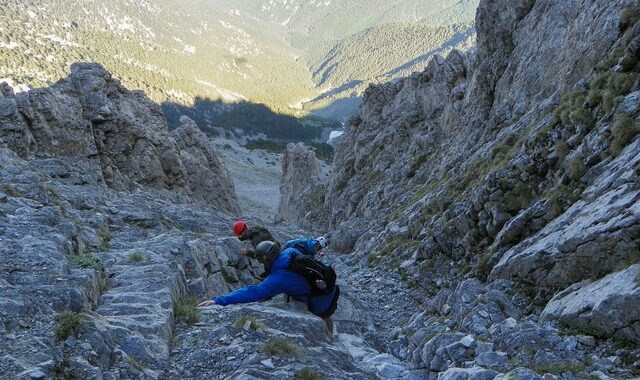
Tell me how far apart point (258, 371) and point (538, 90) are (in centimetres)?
2235

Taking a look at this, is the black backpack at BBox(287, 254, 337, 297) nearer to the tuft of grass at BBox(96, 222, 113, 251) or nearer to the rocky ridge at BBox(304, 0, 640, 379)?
the rocky ridge at BBox(304, 0, 640, 379)

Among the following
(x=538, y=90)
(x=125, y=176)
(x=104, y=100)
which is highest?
(x=538, y=90)

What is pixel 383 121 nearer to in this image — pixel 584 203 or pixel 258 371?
pixel 584 203

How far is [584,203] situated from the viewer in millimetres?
12234

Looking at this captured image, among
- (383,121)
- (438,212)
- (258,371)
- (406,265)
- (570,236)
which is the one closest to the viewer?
(258,371)

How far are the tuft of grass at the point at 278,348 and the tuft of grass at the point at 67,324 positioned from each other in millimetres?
3145

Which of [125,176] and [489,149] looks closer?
[489,149]

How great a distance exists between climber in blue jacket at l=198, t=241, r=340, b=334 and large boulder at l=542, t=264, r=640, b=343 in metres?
4.91

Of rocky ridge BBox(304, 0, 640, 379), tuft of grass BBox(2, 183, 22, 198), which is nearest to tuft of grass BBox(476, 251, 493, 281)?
rocky ridge BBox(304, 0, 640, 379)

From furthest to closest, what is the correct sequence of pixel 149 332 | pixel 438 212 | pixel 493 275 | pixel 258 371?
pixel 438 212 < pixel 493 275 < pixel 149 332 < pixel 258 371

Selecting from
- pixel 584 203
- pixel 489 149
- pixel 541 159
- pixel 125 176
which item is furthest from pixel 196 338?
pixel 125 176

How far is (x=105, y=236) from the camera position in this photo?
1681 cm

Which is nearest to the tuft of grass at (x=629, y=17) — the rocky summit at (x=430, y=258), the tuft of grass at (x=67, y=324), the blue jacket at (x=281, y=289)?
the rocky summit at (x=430, y=258)

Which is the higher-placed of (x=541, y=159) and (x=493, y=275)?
(x=541, y=159)
